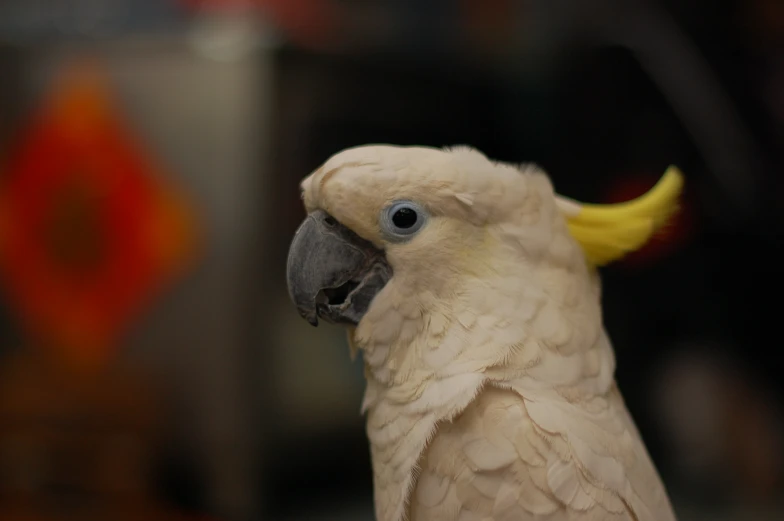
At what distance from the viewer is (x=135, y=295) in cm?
207

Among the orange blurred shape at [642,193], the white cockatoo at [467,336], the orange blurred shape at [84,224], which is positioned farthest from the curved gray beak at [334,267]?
the orange blurred shape at [84,224]

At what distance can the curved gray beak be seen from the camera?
882mm

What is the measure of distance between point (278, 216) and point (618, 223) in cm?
117

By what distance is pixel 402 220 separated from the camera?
86 centimetres

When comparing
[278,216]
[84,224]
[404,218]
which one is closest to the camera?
[404,218]

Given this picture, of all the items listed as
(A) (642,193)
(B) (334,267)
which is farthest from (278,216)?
(B) (334,267)

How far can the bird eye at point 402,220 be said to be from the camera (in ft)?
2.79

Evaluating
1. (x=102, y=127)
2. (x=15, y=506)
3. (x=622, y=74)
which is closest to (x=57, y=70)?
(x=102, y=127)

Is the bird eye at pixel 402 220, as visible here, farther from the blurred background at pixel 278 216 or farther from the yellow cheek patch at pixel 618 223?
the blurred background at pixel 278 216

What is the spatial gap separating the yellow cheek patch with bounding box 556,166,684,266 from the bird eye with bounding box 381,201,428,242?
23 cm

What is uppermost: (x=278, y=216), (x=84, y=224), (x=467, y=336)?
(x=467, y=336)

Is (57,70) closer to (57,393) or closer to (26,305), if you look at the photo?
(26,305)

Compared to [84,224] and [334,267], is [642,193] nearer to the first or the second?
[334,267]

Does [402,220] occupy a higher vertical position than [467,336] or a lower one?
higher
